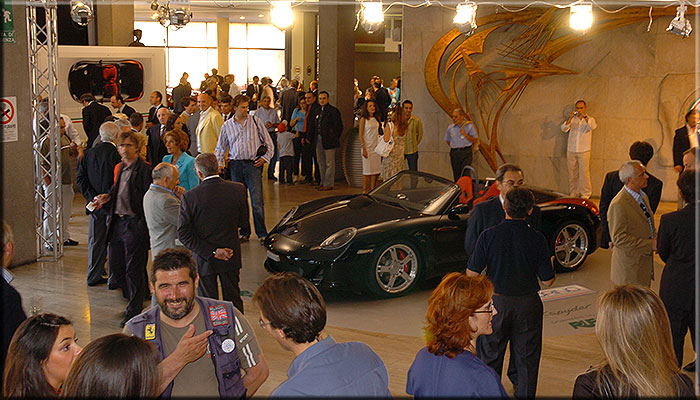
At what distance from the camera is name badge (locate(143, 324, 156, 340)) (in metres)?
3.37

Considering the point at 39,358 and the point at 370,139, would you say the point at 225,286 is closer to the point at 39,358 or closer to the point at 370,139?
the point at 39,358

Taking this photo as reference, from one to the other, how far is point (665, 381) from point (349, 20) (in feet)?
42.3

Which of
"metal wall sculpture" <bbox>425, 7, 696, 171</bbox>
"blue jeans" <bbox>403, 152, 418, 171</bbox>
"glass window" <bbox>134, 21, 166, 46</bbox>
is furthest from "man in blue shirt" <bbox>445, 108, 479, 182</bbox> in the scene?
"glass window" <bbox>134, 21, 166, 46</bbox>

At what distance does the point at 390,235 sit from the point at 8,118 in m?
4.73

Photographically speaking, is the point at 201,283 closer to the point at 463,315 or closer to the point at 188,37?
the point at 463,315

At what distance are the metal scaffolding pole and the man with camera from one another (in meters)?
2.02

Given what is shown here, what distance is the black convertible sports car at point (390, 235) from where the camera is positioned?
7121 mm

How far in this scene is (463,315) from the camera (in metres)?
3.18

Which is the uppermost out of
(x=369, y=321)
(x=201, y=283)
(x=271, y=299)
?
(x=271, y=299)

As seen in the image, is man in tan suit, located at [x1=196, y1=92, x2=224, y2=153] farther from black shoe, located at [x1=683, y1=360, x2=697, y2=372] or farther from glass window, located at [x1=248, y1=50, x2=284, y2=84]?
A: glass window, located at [x1=248, y1=50, x2=284, y2=84]

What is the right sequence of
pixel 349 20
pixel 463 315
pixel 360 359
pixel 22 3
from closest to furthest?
pixel 360 359 < pixel 463 315 < pixel 22 3 < pixel 349 20

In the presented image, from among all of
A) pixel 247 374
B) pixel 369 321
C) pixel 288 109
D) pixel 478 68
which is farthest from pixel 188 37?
pixel 247 374

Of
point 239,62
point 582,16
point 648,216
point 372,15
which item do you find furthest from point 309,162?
point 239,62

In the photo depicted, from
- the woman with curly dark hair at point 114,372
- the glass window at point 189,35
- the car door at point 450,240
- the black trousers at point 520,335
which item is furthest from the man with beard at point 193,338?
the glass window at point 189,35
